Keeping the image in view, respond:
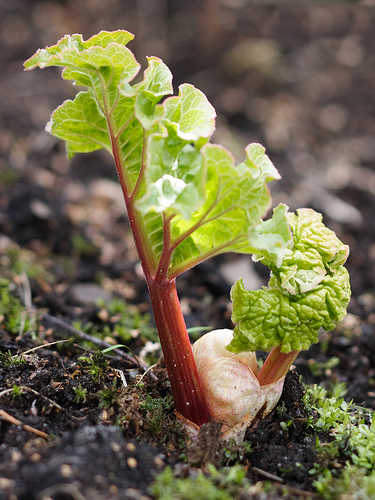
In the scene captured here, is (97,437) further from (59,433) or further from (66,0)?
(66,0)

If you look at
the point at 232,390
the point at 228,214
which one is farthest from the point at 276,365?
the point at 228,214

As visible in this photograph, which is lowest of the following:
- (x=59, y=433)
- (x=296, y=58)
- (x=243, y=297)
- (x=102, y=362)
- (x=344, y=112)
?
(x=59, y=433)

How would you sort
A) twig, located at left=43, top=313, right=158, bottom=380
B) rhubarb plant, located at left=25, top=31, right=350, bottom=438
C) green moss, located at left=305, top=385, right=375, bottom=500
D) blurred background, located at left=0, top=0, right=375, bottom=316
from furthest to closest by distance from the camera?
blurred background, located at left=0, top=0, right=375, bottom=316 < twig, located at left=43, top=313, right=158, bottom=380 < rhubarb plant, located at left=25, top=31, right=350, bottom=438 < green moss, located at left=305, top=385, right=375, bottom=500

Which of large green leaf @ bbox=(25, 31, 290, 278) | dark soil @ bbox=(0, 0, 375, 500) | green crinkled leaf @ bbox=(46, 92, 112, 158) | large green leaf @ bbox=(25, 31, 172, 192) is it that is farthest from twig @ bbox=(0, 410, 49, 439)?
green crinkled leaf @ bbox=(46, 92, 112, 158)

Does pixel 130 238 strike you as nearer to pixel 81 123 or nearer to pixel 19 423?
pixel 81 123

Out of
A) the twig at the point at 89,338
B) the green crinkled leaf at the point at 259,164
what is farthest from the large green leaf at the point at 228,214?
the twig at the point at 89,338

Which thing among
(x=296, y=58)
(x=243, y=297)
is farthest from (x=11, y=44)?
(x=243, y=297)

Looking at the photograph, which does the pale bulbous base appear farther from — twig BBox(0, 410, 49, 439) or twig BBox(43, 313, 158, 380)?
twig BBox(0, 410, 49, 439)
